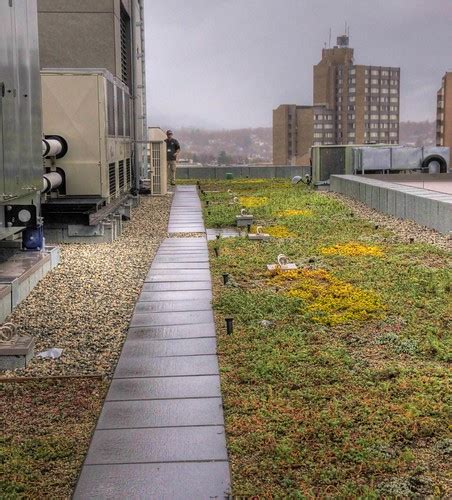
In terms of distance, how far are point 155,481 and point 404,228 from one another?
11986 mm

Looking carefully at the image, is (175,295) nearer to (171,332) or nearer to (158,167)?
(171,332)

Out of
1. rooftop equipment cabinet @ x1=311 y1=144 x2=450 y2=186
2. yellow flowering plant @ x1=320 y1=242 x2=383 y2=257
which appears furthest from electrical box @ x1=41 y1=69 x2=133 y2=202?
rooftop equipment cabinet @ x1=311 y1=144 x2=450 y2=186

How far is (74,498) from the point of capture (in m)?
4.11

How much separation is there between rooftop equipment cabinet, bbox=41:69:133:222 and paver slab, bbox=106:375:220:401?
7786 millimetres

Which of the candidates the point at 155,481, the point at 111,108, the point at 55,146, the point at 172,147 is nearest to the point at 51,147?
the point at 55,146

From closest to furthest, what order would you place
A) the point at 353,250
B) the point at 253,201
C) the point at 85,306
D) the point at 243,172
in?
the point at 85,306
the point at 353,250
the point at 253,201
the point at 243,172

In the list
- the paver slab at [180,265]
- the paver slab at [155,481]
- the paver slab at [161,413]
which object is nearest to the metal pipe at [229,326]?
the paver slab at [161,413]

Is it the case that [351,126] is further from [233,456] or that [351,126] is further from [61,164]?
[233,456]

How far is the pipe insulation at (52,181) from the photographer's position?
41.1 feet

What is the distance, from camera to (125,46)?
2539 centimetres

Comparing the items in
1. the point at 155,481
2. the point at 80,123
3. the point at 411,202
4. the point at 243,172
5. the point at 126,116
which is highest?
the point at 126,116

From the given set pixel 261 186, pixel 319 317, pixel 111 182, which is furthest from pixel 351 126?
pixel 319 317

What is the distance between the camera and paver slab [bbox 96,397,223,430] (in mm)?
5105

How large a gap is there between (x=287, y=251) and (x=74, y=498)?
8.75 m
